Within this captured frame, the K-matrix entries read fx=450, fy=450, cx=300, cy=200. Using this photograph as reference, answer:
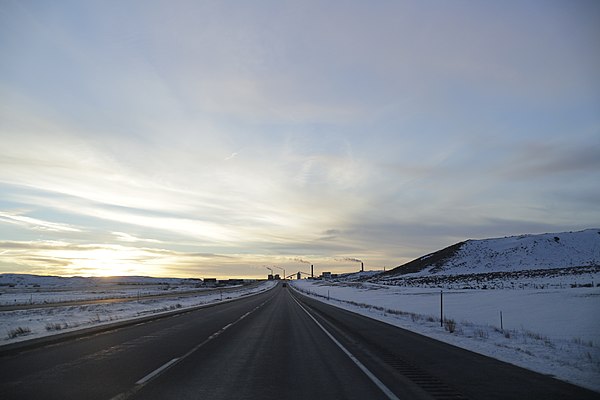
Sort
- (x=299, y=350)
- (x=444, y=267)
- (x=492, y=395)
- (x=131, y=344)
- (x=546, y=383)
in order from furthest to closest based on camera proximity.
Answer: (x=444, y=267) < (x=131, y=344) < (x=299, y=350) < (x=546, y=383) < (x=492, y=395)

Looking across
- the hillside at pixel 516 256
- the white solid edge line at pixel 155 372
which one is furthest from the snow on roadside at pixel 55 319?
the hillside at pixel 516 256

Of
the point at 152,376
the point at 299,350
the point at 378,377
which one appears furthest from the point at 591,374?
the point at 152,376

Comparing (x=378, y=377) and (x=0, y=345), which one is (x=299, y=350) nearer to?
(x=378, y=377)

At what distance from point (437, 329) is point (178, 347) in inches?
459

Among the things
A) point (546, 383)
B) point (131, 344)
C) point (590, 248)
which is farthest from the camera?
point (590, 248)

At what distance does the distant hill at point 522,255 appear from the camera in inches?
5305

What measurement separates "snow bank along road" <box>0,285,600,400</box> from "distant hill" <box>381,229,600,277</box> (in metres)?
130

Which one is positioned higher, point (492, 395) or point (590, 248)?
point (590, 248)

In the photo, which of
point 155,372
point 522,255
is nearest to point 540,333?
point 155,372

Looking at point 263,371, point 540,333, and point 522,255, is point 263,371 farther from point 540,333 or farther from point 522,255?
point 522,255

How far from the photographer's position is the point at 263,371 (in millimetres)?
9859

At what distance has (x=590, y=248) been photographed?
14512cm

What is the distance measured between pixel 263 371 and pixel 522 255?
157m

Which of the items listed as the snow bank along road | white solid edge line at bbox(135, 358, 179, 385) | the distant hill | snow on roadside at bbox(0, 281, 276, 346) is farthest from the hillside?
white solid edge line at bbox(135, 358, 179, 385)
